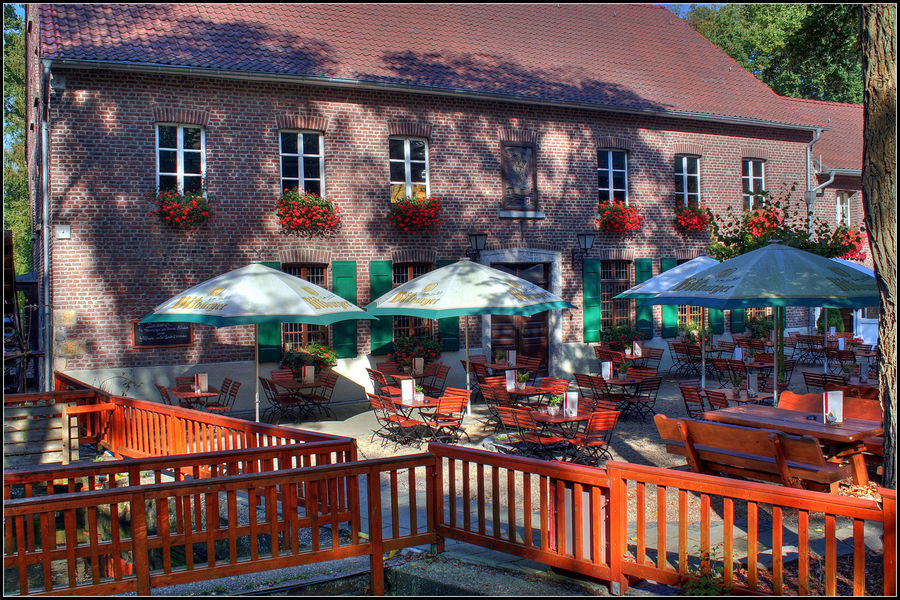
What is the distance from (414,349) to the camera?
1525 centimetres

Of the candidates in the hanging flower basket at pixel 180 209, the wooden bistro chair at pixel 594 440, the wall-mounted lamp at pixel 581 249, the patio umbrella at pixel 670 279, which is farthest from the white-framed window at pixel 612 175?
the wooden bistro chair at pixel 594 440

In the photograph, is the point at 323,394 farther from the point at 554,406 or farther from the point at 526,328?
the point at 526,328

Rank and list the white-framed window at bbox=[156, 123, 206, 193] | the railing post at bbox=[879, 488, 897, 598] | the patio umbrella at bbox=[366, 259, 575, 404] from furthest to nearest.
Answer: the white-framed window at bbox=[156, 123, 206, 193]
the patio umbrella at bbox=[366, 259, 575, 404]
the railing post at bbox=[879, 488, 897, 598]

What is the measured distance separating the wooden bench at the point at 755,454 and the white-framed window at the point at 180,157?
31.1ft

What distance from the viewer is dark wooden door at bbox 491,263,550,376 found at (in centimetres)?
1689

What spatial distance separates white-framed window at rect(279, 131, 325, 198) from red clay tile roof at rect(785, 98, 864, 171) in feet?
49.2

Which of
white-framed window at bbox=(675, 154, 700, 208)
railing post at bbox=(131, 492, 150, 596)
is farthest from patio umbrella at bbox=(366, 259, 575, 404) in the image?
white-framed window at bbox=(675, 154, 700, 208)

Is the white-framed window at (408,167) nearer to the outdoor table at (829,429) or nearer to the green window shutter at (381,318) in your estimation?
the green window shutter at (381,318)

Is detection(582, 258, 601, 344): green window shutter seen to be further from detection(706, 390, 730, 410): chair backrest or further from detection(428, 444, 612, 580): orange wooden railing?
detection(428, 444, 612, 580): orange wooden railing

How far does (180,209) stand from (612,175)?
973 centimetres

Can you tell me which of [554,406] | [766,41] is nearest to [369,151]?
[554,406]

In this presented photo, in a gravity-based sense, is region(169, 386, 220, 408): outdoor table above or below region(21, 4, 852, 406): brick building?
below

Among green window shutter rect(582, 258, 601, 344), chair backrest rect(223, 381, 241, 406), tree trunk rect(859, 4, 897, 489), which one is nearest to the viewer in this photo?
tree trunk rect(859, 4, 897, 489)

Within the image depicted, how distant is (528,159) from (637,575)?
1312 cm
